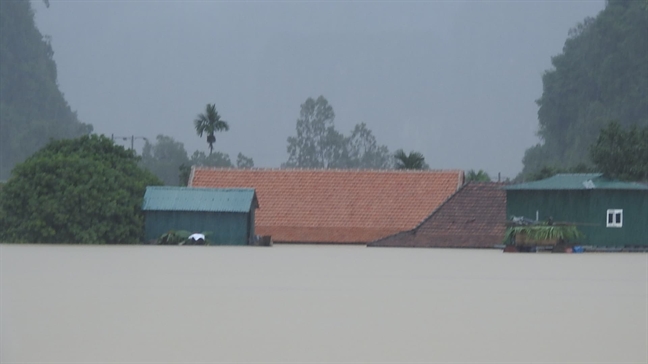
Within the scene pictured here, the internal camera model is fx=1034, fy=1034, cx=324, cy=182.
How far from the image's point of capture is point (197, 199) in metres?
31.7

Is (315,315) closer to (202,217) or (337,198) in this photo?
(202,217)

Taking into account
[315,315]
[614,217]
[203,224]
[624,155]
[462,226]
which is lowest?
[315,315]

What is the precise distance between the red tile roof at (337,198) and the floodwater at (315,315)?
17.4m

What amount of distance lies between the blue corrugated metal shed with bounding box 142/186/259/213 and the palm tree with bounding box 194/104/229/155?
17.7 m

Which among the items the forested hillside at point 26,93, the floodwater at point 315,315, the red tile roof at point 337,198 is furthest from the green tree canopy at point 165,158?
the floodwater at point 315,315

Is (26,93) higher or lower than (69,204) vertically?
higher

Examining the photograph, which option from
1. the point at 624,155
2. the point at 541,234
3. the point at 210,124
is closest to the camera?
the point at 541,234

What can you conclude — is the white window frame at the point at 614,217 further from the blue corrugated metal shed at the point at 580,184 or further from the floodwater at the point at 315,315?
the floodwater at the point at 315,315

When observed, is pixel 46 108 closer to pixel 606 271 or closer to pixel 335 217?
pixel 335 217

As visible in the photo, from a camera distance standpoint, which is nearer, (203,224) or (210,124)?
(203,224)

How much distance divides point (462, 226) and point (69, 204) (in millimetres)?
12213

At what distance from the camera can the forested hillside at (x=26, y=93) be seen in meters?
78.4

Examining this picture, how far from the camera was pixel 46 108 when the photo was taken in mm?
86938

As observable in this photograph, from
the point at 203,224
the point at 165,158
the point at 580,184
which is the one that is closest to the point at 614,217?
the point at 580,184
